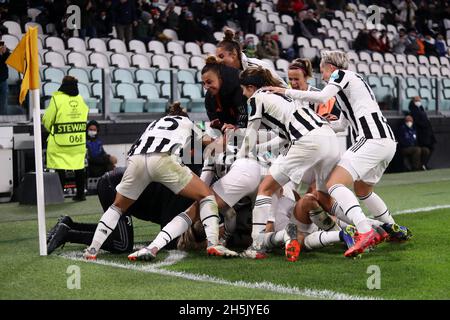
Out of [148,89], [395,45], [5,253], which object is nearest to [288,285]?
[5,253]

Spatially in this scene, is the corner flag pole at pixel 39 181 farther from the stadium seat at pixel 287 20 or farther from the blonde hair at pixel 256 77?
the stadium seat at pixel 287 20

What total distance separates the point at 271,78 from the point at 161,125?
1.05 meters

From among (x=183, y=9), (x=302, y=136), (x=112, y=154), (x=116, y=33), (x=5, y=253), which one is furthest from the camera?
(x=183, y=9)

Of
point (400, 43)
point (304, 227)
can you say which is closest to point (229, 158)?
point (304, 227)

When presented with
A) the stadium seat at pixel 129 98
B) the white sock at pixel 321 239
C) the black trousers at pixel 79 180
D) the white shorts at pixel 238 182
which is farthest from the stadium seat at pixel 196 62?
the white sock at pixel 321 239

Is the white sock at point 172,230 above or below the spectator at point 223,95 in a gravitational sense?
below

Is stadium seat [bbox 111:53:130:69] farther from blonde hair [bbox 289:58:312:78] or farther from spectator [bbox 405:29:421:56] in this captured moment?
spectator [bbox 405:29:421:56]

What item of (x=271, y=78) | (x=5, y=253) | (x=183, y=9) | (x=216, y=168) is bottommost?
(x=5, y=253)

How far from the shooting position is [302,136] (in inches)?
279

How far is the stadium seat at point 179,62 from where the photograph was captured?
16.8 m

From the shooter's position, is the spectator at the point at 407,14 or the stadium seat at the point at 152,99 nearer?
the stadium seat at the point at 152,99

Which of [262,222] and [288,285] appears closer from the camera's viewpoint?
[288,285]

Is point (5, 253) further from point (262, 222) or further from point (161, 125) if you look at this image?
point (262, 222)

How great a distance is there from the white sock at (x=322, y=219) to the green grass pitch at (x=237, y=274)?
0.21 meters
